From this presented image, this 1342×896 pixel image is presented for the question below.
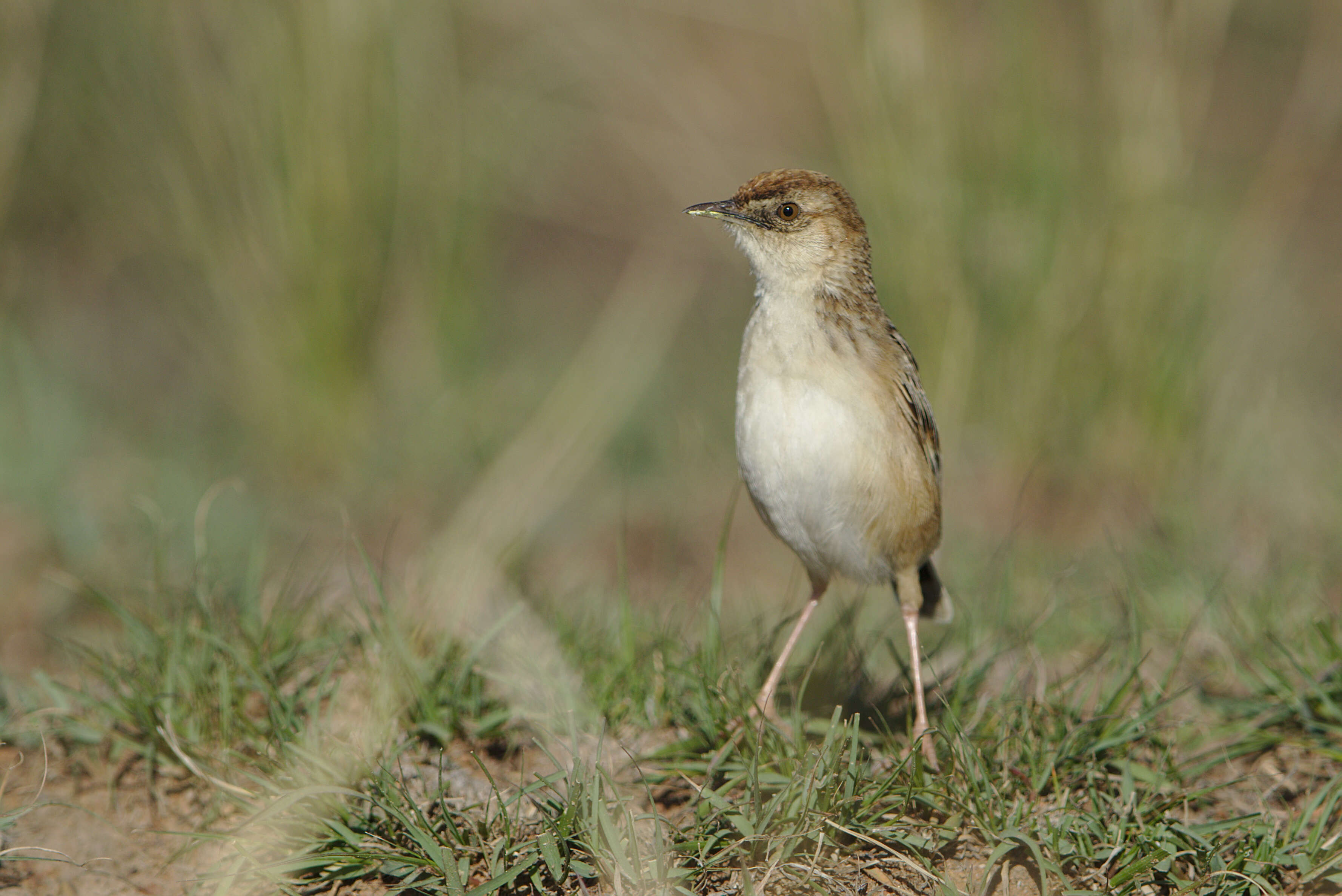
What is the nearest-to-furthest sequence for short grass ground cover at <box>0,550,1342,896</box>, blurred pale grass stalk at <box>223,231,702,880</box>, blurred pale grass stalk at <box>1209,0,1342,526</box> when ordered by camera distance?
short grass ground cover at <box>0,550,1342,896</box>
blurred pale grass stalk at <box>223,231,702,880</box>
blurred pale grass stalk at <box>1209,0,1342,526</box>

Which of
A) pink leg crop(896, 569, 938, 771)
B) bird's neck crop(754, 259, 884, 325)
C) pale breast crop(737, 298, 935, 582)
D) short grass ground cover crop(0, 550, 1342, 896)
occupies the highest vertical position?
bird's neck crop(754, 259, 884, 325)

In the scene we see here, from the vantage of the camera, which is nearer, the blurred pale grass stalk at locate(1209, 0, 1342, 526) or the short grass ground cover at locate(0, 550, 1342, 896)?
the short grass ground cover at locate(0, 550, 1342, 896)

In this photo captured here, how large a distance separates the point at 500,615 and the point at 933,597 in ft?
5.40

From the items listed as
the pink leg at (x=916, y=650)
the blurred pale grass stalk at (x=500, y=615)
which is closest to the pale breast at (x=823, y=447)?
the pink leg at (x=916, y=650)

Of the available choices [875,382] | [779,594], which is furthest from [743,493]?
[875,382]

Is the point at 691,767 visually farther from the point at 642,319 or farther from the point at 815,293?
the point at 642,319

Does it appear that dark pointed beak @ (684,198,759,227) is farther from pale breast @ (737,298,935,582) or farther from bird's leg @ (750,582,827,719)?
bird's leg @ (750,582,827,719)

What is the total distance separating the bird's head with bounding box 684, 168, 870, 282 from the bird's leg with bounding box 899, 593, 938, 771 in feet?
4.03

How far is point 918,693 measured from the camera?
385cm

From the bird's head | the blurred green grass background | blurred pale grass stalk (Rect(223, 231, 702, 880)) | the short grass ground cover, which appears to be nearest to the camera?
the short grass ground cover

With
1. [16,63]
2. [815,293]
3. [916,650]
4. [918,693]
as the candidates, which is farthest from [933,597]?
[16,63]

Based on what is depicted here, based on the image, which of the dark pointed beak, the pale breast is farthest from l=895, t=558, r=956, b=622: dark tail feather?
the dark pointed beak

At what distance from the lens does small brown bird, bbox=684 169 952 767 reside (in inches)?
152

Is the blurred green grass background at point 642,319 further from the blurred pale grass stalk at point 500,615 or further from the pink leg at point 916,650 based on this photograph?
the pink leg at point 916,650
